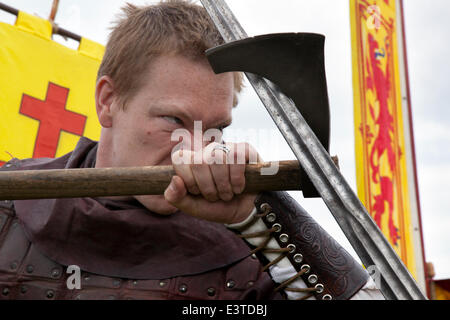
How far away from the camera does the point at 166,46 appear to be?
1.81 m

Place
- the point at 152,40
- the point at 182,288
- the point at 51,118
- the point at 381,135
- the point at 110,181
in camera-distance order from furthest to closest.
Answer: the point at 381,135 < the point at 51,118 < the point at 152,40 < the point at 182,288 < the point at 110,181

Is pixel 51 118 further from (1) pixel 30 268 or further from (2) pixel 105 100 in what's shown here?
(1) pixel 30 268

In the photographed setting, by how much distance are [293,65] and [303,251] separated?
2.01 ft

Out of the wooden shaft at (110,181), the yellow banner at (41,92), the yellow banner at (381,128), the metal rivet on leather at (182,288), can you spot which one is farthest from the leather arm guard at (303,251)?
the yellow banner at (41,92)

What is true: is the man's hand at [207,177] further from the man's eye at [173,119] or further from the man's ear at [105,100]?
the man's ear at [105,100]

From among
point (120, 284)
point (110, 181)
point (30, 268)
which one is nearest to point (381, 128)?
point (120, 284)

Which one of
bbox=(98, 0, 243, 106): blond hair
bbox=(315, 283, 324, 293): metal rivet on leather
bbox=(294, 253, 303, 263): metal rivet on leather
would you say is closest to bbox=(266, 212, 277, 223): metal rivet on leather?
bbox=(294, 253, 303, 263): metal rivet on leather

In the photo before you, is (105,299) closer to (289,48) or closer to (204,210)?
(204,210)

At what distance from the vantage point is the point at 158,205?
5.69 ft

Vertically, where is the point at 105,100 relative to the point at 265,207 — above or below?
above

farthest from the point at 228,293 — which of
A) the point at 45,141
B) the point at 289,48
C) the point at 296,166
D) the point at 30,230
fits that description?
the point at 45,141

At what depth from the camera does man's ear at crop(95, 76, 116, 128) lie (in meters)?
1.93

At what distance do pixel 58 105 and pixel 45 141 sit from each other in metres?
0.39

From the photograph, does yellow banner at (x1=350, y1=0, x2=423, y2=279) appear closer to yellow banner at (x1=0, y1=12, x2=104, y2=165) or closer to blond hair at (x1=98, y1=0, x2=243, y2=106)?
yellow banner at (x1=0, y1=12, x2=104, y2=165)
